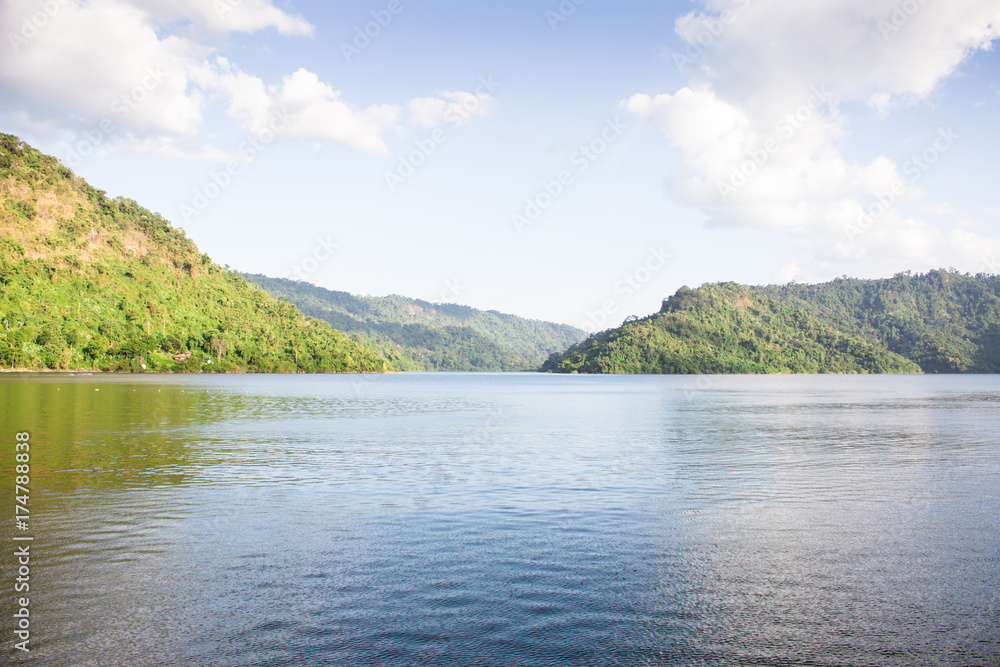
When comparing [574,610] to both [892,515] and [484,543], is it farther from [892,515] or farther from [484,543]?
[892,515]

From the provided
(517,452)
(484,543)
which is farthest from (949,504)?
(517,452)

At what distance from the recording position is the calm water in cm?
992

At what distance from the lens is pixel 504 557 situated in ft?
47.6

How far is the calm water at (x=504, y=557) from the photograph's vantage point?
9.92 m

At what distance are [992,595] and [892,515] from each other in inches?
296

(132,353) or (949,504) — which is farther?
(132,353)

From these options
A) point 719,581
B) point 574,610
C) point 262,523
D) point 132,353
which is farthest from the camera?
point 132,353

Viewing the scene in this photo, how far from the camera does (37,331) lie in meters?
164

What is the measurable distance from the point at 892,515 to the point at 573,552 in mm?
11300

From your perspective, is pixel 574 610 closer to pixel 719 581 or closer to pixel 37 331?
pixel 719 581

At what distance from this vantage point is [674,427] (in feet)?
160

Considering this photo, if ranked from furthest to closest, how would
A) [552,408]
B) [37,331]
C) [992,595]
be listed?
[37,331]
[552,408]
[992,595]

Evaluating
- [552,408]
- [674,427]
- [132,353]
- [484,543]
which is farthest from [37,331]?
[484,543]

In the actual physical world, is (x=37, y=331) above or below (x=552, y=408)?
above
